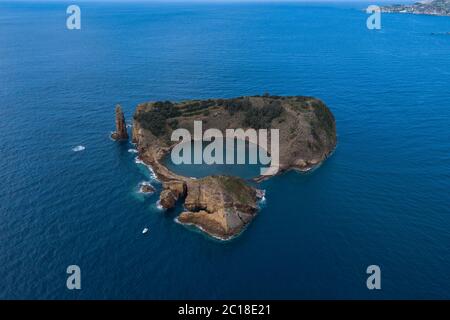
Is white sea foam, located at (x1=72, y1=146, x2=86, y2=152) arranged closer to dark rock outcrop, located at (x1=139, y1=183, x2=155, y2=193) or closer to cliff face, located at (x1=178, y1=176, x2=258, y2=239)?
dark rock outcrop, located at (x1=139, y1=183, x2=155, y2=193)

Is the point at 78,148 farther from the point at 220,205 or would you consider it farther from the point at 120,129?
the point at 220,205

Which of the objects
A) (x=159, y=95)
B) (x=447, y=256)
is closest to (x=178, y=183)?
(x=447, y=256)

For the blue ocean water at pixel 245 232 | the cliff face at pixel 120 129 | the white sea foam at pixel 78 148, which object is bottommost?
the blue ocean water at pixel 245 232

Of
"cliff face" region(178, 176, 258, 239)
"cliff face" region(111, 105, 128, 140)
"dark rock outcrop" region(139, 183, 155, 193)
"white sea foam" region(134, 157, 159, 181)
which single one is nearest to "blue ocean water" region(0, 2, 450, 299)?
"white sea foam" region(134, 157, 159, 181)

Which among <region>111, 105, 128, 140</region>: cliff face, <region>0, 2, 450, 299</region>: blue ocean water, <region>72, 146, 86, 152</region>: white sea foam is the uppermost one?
<region>111, 105, 128, 140</region>: cliff face

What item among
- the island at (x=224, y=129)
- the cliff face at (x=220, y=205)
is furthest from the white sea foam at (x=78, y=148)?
the cliff face at (x=220, y=205)

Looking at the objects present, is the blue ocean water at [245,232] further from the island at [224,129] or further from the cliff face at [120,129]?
the island at [224,129]

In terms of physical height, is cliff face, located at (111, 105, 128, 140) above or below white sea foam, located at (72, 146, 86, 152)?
above
